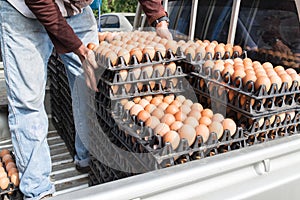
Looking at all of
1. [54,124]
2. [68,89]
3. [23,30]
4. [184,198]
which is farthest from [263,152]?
[54,124]

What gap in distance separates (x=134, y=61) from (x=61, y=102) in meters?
1.28

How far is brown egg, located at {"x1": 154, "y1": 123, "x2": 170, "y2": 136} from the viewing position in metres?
1.68

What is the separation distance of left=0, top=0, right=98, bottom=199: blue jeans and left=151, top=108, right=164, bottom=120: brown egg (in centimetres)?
68

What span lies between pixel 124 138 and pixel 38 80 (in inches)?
24.1

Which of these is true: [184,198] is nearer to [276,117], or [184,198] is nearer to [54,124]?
[276,117]

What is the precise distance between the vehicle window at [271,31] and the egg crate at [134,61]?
2.96ft

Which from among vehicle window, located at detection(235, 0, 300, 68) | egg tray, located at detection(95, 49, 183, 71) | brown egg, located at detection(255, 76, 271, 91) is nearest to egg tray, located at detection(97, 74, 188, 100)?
egg tray, located at detection(95, 49, 183, 71)

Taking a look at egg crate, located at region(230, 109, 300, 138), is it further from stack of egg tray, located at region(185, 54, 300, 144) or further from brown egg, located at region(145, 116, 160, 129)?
brown egg, located at region(145, 116, 160, 129)

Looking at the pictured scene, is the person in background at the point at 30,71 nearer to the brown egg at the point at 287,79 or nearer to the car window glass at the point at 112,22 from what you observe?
the brown egg at the point at 287,79

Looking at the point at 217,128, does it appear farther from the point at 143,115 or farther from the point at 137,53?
the point at 137,53

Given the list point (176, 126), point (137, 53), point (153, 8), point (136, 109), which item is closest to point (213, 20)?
point (153, 8)

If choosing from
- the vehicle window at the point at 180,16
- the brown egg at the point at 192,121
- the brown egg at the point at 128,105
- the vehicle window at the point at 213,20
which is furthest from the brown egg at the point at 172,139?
the vehicle window at the point at 180,16

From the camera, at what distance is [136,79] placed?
77.8 inches

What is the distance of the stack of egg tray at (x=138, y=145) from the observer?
1614 mm
